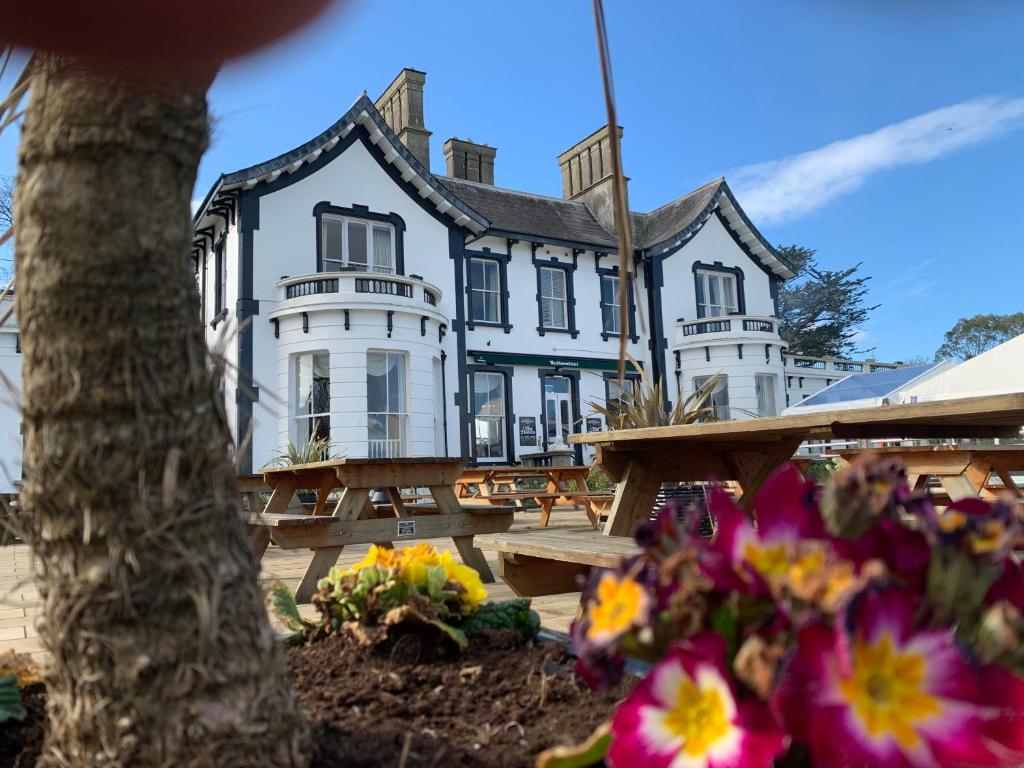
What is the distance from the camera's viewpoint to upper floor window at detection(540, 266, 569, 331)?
19.1 m

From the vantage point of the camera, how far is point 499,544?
3082mm

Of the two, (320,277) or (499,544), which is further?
(320,277)

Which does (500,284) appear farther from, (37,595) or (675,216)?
(37,595)

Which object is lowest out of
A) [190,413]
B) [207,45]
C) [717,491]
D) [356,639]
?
[356,639]

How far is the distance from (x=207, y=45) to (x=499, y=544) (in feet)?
8.67

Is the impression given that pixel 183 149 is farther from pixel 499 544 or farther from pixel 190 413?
pixel 499 544

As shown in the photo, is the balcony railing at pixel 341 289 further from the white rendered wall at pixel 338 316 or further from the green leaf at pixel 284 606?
the green leaf at pixel 284 606

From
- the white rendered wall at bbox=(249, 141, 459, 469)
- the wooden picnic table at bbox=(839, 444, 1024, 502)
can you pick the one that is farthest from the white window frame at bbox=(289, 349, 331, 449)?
the wooden picnic table at bbox=(839, 444, 1024, 502)

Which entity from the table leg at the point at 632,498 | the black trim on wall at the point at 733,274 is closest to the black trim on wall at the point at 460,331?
the black trim on wall at the point at 733,274

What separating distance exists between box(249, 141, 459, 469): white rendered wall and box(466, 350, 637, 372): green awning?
4.28ft

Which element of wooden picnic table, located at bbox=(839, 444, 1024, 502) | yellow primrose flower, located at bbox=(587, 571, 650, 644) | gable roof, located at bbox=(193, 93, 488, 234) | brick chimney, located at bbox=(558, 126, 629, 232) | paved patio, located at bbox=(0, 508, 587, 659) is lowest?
paved patio, located at bbox=(0, 508, 587, 659)

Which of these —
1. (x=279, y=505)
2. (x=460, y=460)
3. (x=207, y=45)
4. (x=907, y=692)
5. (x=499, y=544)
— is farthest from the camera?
(x=279, y=505)

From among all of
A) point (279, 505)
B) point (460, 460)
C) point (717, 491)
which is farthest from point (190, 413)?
point (279, 505)

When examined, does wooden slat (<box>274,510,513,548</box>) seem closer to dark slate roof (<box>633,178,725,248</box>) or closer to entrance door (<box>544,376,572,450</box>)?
entrance door (<box>544,376,572,450</box>)
